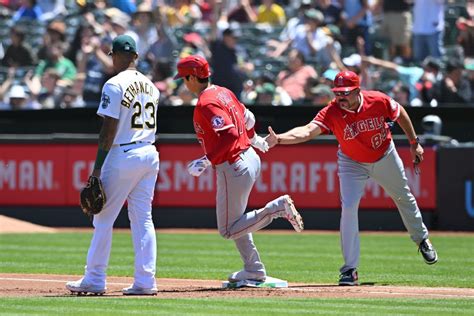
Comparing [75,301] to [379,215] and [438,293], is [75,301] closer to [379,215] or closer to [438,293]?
[438,293]

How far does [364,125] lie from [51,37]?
12974 mm

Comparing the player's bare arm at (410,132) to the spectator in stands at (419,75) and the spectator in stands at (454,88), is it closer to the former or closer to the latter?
the spectator in stands at (454,88)

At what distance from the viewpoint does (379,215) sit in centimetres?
1817

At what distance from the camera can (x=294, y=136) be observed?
10.6 metres

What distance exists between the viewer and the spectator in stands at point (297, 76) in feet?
65.7

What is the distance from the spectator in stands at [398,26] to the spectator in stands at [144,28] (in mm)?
4467

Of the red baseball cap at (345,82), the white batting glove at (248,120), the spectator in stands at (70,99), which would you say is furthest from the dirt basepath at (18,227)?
the red baseball cap at (345,82)

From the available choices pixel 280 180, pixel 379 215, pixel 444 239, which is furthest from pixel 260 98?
pixel 444 239

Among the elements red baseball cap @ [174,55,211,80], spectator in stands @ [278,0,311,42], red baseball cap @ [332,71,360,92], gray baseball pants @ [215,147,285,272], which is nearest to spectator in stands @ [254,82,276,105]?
spectator in stands @ [278,0,311,42]

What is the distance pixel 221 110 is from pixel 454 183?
8.76 meters

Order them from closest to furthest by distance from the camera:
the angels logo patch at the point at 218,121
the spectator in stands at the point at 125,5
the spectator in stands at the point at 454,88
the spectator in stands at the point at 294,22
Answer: the angels logo patch at the point at 218,121 → the spectator in stands at the point at 454,88 → the spectator in stands at the point at 294,22 → the spectator in stands at the point at 125,5

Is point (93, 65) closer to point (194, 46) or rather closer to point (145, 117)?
point (194, 46)

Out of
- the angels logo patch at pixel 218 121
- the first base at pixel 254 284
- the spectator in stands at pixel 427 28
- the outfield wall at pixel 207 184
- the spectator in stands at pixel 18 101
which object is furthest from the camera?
the spectator in stands at pixel 18 101

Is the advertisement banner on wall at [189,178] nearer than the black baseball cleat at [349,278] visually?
No
